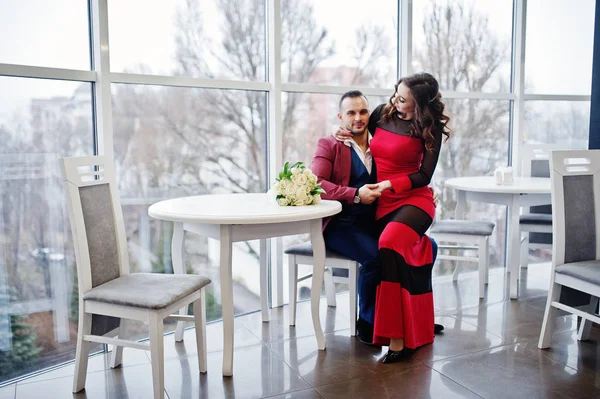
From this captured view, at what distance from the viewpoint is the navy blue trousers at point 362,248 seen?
319cm

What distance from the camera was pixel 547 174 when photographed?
4676 millimetres

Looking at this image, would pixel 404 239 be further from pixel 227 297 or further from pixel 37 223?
pixel 37 223

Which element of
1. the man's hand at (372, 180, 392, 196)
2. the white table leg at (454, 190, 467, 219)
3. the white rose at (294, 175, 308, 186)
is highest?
the white rose at (294, 175, 308, 186)

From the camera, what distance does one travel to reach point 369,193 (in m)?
3.18

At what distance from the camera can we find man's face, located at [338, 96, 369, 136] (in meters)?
3.33

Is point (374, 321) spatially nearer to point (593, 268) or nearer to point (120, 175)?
point (593, 268)

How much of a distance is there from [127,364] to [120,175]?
103cm

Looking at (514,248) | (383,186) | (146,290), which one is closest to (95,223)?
(146,290)

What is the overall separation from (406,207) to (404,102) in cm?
57

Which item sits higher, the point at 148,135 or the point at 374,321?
the point at 148,135

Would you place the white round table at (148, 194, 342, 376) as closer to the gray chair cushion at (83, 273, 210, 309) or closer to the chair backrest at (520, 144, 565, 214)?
the gray chair cushion at (83, 273, 210, 309)

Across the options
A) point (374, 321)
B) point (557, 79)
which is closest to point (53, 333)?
point (374, 321)

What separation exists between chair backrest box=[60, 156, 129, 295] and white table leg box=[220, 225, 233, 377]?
494mm

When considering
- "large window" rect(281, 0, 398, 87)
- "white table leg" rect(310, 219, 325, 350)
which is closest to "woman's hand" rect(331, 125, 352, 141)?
"white table leg" rect(310, 219, 325, 350)
